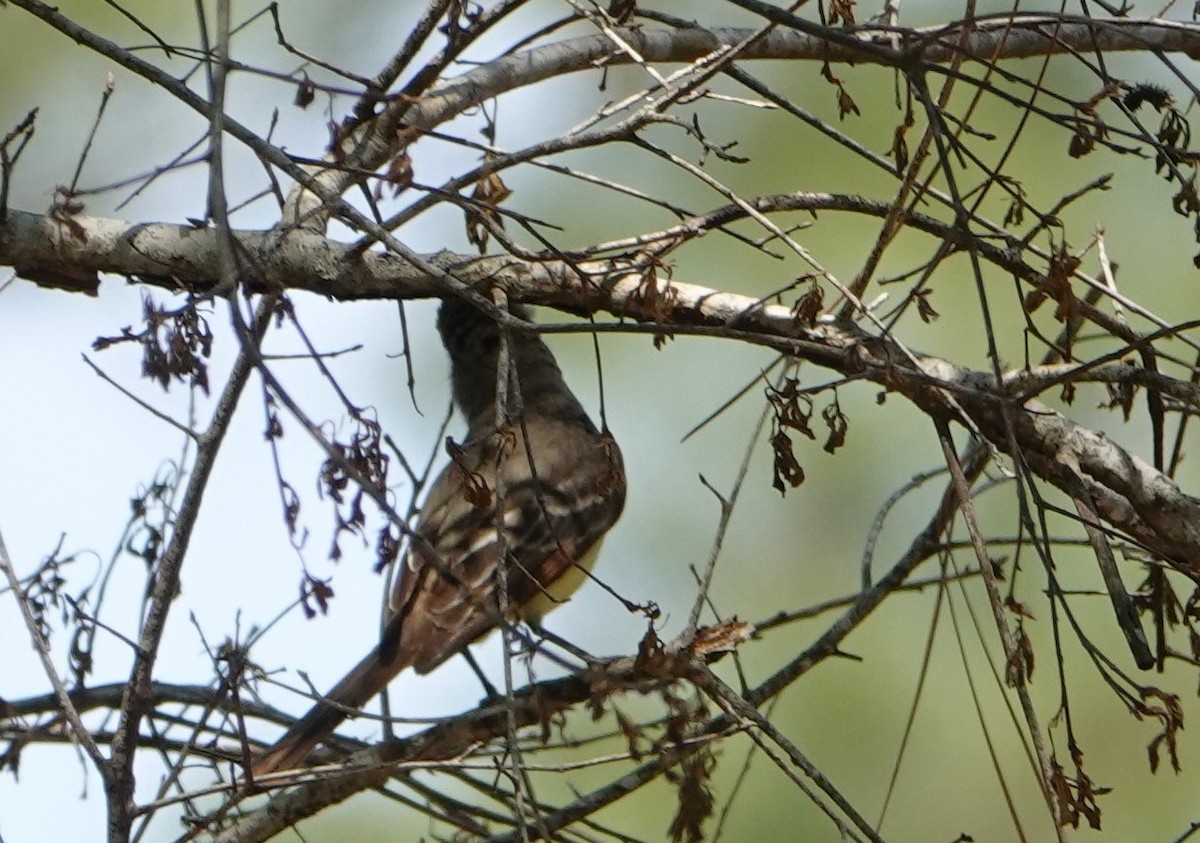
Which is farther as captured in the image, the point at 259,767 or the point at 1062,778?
the point at 259,767

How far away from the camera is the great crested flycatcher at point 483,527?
4594 millimetres

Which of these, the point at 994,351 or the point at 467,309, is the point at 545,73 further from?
the point at 994,351

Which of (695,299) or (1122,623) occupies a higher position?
(695,299)

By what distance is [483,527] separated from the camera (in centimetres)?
528

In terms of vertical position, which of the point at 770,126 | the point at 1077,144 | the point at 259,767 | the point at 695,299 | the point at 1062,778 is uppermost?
the point at 770,126

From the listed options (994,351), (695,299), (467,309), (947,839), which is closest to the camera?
(994,351)

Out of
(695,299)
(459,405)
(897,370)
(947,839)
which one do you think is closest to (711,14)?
(459,405)

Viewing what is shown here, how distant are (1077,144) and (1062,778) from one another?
147cm

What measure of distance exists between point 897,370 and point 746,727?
0.80 meters

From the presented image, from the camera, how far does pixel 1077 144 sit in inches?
135

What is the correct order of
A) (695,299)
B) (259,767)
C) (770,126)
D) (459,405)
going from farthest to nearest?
(770,126) < (459,405) < (259,767) < (695,299)

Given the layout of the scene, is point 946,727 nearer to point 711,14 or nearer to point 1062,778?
point 711,14

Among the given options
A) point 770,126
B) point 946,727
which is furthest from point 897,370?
point 770,126

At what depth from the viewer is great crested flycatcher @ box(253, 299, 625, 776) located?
459cm
